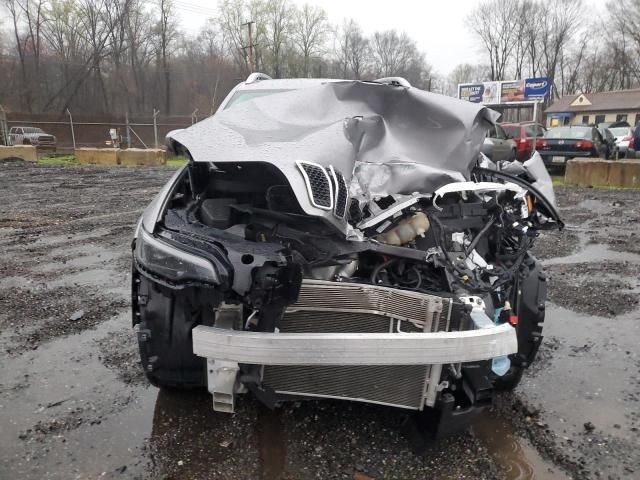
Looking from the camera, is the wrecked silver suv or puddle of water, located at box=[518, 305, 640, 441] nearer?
the wrecked silver suv

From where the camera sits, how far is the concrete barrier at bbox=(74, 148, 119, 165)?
20641 millimetres

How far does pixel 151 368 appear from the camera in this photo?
8.75ft

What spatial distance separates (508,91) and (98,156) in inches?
886

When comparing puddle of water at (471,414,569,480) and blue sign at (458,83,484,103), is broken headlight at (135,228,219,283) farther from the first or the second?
blue sign at (458,83,484,103)

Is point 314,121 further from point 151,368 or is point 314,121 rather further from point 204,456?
point 204,456

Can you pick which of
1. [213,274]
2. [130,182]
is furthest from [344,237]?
[130,182]

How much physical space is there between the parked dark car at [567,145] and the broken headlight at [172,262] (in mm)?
15169

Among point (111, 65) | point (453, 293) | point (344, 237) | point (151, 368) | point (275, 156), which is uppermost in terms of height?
point (111, 65)

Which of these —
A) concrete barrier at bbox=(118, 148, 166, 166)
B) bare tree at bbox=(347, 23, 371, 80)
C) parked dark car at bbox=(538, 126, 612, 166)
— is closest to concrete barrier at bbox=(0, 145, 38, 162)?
concrete barrier at bbox=(118, 148, 166, 166)

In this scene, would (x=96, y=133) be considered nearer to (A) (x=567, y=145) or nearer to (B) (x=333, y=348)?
(A) (x=567, y=145)

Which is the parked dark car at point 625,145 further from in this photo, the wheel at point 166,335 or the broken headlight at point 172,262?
the broken headlight at point 172,262

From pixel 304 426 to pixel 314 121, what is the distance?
1732 mm

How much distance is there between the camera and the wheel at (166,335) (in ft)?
8.41

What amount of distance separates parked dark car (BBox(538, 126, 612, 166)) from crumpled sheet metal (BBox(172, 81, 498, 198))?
13451 mm
